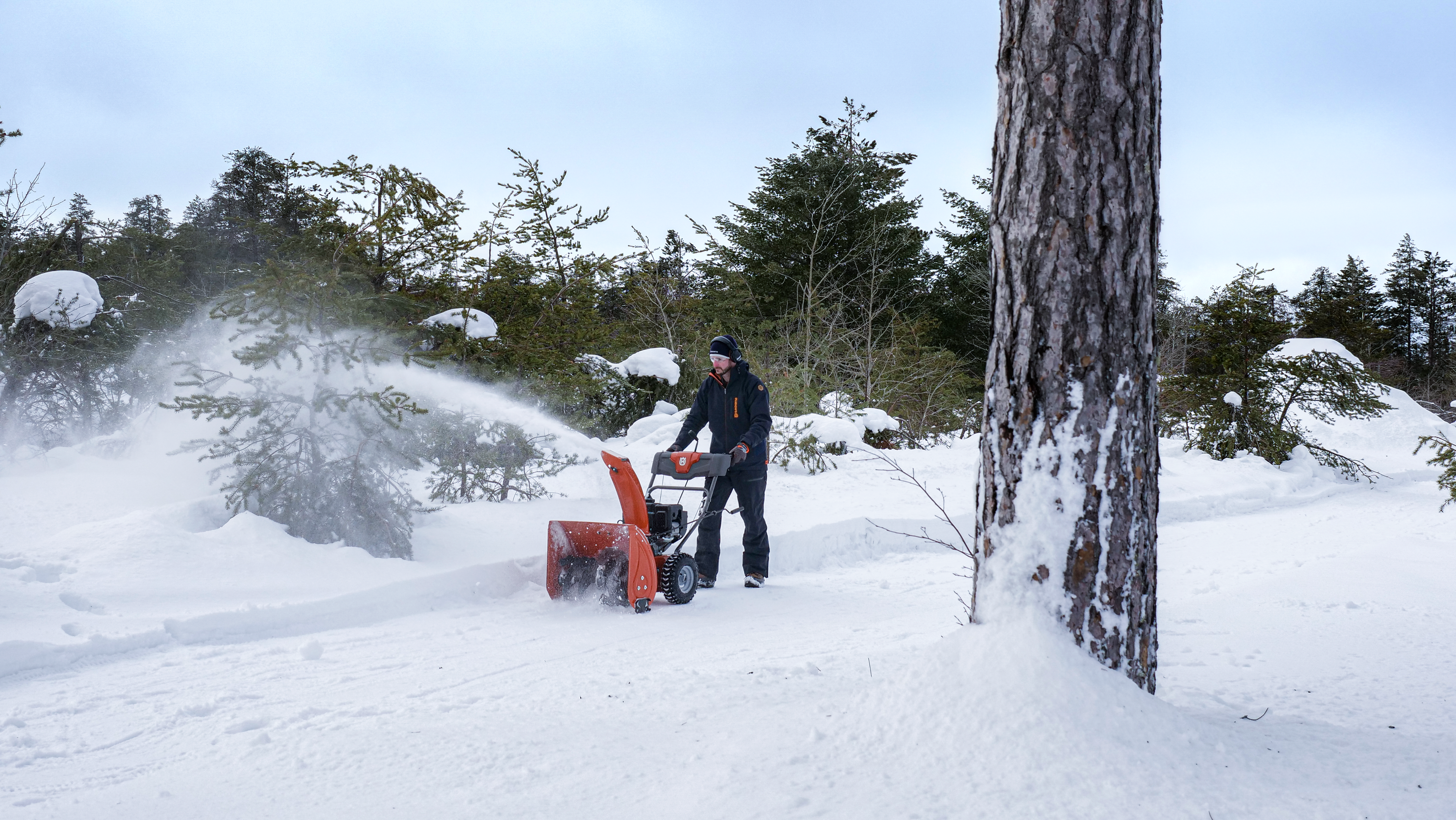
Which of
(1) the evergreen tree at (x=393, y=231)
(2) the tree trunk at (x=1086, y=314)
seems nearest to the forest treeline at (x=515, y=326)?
(1) the evergreen tree at (x=393, y=231)

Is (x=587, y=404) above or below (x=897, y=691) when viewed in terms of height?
above

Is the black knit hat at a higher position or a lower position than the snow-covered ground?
higher

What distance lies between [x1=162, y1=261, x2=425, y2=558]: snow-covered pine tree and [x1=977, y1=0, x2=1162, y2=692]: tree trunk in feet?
15.8

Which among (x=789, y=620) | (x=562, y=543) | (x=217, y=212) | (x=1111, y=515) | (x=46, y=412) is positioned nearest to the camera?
(x=1111, y=515)

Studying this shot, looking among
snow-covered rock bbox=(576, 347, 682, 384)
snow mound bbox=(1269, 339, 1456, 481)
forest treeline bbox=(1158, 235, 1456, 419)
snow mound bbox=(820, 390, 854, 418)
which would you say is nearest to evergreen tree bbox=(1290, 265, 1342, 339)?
forest treeline bbox=(1158, 235, 1456, 419)

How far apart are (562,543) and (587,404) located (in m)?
5.73

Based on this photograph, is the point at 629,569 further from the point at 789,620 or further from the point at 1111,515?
the point at 1111,515

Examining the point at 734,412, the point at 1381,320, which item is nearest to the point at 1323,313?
the point at 1381,320

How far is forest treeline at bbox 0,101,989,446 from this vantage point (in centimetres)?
707

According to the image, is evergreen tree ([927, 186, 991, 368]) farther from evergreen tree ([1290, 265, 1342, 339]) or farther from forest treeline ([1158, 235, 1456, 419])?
evergreen tree ([1290, 265, 1342, 339])

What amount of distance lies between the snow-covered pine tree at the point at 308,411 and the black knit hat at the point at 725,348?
228 cm

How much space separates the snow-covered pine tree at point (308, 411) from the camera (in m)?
5.89

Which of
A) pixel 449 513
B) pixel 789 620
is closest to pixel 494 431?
pixel 449 513

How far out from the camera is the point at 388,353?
643cm
